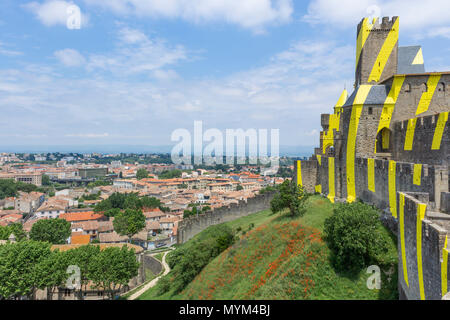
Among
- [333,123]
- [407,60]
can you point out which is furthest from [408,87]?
[333,123]

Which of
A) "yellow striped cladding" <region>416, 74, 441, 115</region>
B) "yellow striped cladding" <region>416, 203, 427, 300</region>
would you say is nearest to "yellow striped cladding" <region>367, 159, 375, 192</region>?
"yellow striped cladding" <region>416, 74, 441, 115</region>

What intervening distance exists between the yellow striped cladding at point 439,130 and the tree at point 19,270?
959 inches

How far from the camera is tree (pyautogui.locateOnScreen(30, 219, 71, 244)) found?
1490 inches

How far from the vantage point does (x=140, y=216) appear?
144 ft

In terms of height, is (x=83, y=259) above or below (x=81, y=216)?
above

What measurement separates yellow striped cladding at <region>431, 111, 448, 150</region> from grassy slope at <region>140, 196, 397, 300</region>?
198 inches

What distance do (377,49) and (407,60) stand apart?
204 centimetres

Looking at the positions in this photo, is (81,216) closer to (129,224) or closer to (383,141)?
(129,224)

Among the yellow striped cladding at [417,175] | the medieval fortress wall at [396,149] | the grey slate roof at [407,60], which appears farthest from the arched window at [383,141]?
the yellow striped cladding at [417,175]

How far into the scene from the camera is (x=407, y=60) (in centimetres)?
2198

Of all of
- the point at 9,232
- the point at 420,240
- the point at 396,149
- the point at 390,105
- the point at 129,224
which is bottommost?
the point at 129,224

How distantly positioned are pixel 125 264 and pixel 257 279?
13.8 meters
